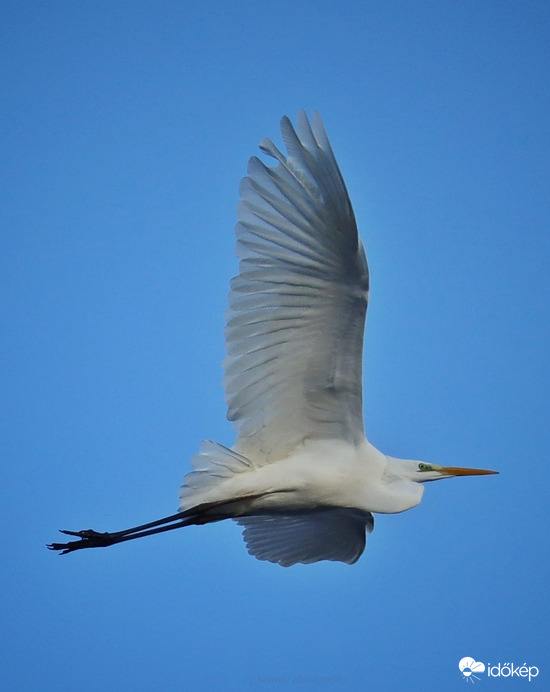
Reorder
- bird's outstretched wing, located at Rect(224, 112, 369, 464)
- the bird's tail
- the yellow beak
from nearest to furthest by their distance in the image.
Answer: bird's outstretched wing, located at Rect(224, 112, 369, 464) → the bird's tail → the yellow beak

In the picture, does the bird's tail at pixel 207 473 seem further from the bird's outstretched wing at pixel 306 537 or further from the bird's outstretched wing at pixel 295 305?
the bird's outstretched wing at pixel 306 537

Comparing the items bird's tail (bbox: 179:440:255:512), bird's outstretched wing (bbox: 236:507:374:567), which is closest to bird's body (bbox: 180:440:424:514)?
bird's tail (bbox: 179:440:255:512)

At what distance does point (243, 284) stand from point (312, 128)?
0.78 metres

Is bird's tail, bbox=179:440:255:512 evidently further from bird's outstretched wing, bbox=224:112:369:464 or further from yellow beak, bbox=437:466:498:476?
yellow beak, bbox=437:466:498:476

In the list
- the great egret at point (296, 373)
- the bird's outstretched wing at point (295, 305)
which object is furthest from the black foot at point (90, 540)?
the bird's outstretched wing at point (295, 305)

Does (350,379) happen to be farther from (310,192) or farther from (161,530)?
(161,530)

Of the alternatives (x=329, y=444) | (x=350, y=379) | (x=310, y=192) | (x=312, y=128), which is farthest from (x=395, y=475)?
(x=312, y=128)

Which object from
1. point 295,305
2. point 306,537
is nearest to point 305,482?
point 306,537

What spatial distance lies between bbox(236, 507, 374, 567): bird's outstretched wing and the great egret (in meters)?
0.03

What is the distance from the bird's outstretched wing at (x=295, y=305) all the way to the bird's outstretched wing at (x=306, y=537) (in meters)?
0.56

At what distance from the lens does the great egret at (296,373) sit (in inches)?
144

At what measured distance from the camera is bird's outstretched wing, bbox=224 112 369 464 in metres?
3.59

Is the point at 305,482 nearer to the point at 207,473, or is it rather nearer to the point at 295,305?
the point at 207,473

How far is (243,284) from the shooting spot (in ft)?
12.8
